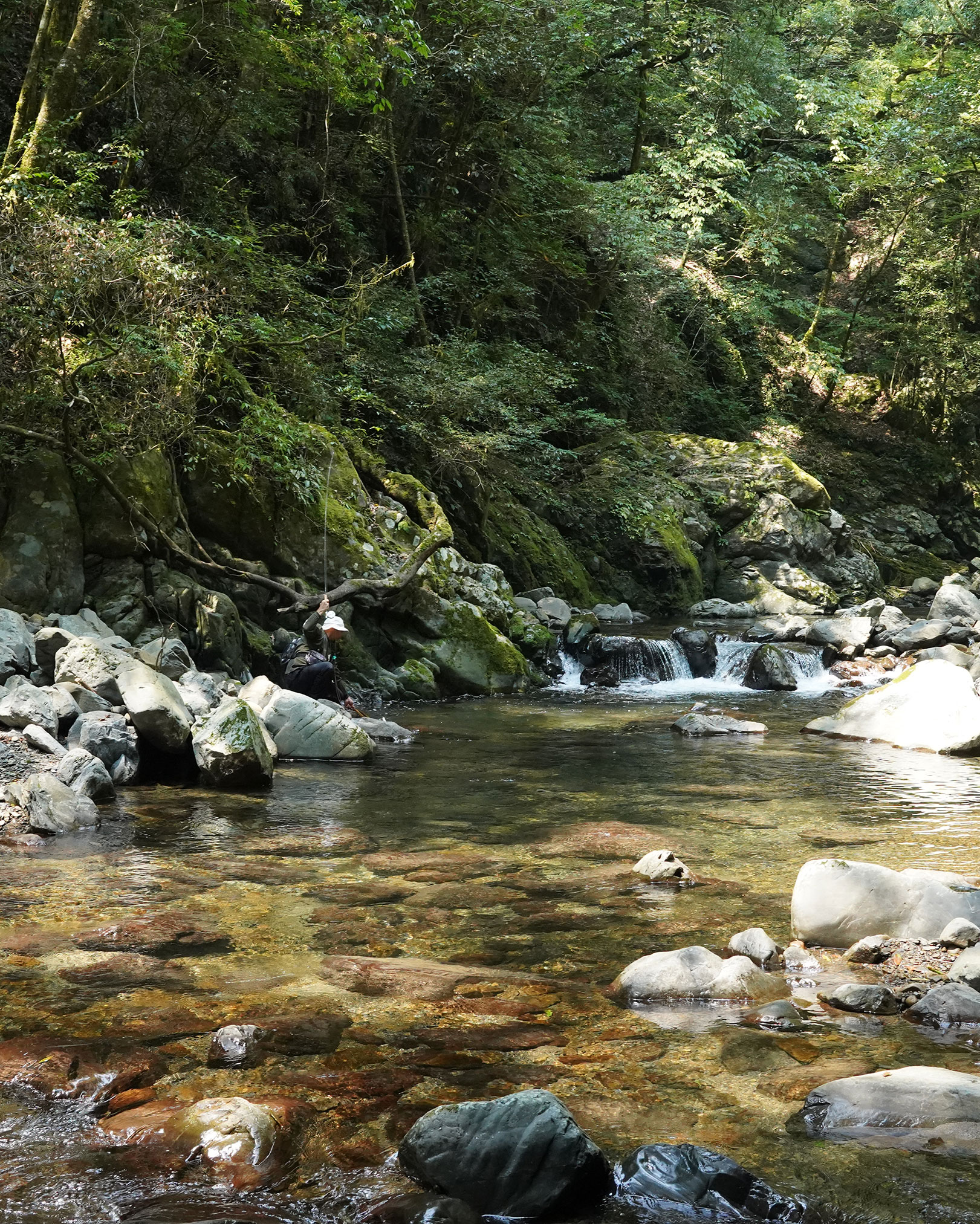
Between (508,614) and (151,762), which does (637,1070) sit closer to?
(151,762)

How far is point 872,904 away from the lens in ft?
14.1

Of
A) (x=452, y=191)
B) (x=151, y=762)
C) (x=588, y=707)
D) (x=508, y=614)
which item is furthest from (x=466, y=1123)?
(x=452, y=191)

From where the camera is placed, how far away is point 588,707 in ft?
38.5

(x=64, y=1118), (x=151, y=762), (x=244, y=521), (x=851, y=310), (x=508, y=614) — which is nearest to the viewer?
(x=64, y=1118)

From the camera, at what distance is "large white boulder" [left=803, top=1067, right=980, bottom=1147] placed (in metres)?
2.68

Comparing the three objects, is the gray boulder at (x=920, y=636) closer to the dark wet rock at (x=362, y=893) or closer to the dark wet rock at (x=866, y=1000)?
the dark wet rock at (x=362, y=893)

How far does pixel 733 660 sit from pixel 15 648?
9921mm

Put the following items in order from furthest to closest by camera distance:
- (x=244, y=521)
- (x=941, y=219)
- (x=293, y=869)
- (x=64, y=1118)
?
(x=941, y=219) → (x=244, y=521) → (x=293, y=869) → (x=64, y=1118)

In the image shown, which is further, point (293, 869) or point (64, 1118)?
point (293, 869)

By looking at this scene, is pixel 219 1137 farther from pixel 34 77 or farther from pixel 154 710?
pixel 34 77

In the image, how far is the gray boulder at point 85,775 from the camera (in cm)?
637

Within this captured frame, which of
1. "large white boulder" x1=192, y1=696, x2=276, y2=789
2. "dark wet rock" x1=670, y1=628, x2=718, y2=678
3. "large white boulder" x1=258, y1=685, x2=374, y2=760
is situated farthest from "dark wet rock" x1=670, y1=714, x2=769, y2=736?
"large white boulder" x1=192, y1=696, x2=276, y2=789

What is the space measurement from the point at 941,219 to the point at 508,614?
62.9 ft

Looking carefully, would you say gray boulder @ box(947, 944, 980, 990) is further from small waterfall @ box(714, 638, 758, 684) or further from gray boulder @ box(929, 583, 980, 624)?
gray boulder @ box(929, 583, 980, 624)
